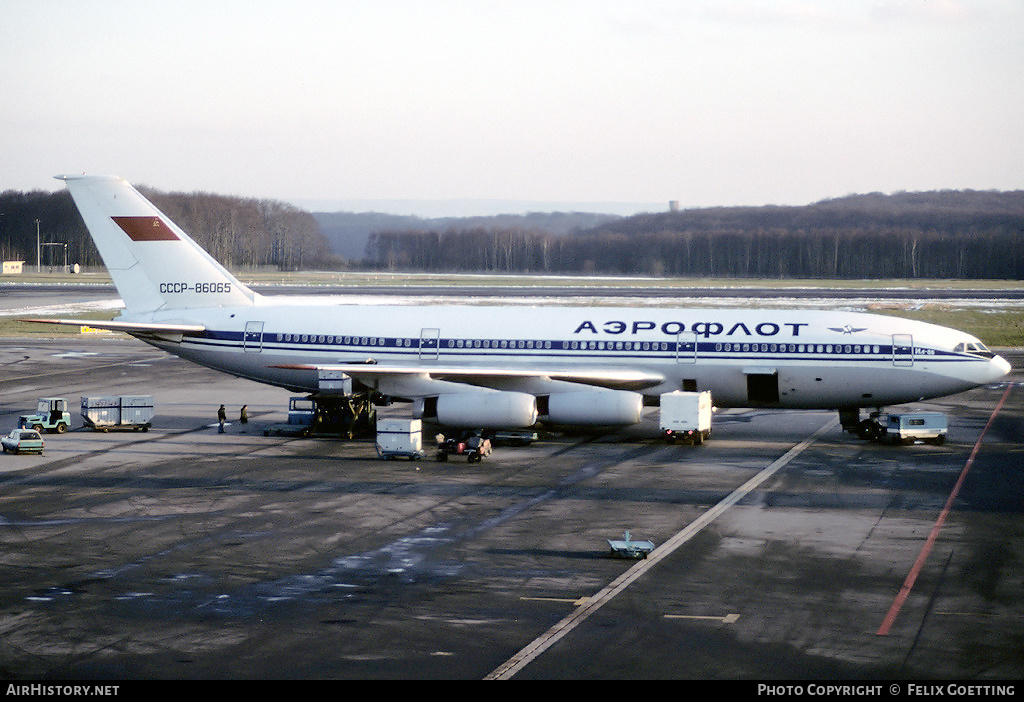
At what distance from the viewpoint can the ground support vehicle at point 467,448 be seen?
3431cm

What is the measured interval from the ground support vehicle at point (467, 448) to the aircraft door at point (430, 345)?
5.59m

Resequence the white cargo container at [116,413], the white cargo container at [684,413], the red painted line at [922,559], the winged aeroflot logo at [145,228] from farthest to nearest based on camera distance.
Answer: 1. the winged aeroflot logo at [145,228]
2. the white cargo container at [116,413]
3. the white cargo container at [684,413]
4. the red painted line at [922,559]

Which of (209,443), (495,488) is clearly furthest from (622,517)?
(209,443)

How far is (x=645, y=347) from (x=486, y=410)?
646 centimetres

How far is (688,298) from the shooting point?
10025 centimetres

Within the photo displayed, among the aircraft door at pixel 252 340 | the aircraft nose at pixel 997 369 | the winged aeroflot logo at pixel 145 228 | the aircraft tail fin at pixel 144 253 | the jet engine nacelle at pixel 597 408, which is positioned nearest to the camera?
the jet engine nacelle at pixel 597 408

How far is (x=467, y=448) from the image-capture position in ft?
114

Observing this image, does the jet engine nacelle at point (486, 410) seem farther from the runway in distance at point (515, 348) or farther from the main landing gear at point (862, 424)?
the main landing gear at point (862, 424)

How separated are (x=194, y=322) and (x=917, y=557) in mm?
28102

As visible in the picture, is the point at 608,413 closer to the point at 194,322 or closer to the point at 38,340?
the point at 194,322

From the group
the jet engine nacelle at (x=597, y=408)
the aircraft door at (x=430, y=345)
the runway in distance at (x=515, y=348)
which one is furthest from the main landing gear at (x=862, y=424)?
the aircraft door at (x=430, y=345)

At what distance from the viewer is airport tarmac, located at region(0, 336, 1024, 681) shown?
667 inches

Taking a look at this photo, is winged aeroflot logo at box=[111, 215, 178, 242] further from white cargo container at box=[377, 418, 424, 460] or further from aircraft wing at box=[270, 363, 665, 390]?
white cargo container at box=[377, 418, 424, 460]

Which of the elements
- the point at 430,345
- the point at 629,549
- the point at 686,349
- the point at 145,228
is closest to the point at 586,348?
the point at 686,349
